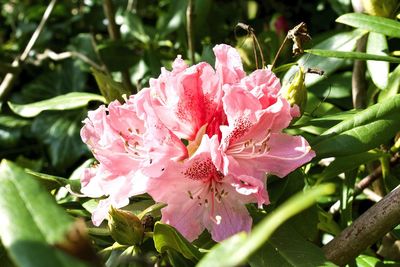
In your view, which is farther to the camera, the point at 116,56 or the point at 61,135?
the point at 61,135

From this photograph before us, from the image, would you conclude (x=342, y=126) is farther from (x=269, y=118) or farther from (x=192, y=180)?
(x=192, y=180)

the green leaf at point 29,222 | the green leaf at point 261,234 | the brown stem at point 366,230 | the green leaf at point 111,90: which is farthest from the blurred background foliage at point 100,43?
the green leaf at point 261,234

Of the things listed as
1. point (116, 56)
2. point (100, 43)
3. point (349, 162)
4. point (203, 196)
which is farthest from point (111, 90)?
point (100, 43)

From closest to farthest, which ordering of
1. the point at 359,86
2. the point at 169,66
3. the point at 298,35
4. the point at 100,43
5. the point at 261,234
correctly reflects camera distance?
1. the point at 261,234
2. the point at 298,35
3. the point at 359,86
4. the point at 169,66
5. the point at 100,43

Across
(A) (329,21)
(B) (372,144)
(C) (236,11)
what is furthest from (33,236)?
(C) (236,11)

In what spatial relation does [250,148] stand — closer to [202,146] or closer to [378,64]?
[202,146]

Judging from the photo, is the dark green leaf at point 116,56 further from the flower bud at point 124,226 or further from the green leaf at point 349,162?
the flower bud at point 124,226

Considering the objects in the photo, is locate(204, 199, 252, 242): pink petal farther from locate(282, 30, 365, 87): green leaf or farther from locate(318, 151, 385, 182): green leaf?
locate(282, 30, 365, 87): green leaf
